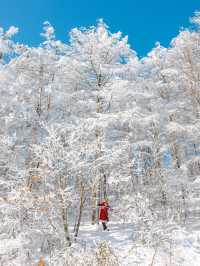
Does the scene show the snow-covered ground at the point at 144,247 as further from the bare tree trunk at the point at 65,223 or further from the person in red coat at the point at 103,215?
the bare tree trunk at the point at 65,223

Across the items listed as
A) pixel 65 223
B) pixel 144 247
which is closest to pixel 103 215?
pixel 144 247

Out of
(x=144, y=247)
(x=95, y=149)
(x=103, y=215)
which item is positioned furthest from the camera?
(x=103, y=215)

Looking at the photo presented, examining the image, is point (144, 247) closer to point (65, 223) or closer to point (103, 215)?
point (103, 215)

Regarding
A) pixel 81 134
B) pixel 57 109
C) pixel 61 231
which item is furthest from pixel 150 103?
pixel 61 231

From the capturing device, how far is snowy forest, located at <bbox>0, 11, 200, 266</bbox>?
12500mm

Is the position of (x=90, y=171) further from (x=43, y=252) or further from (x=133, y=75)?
(x=133, y=75)

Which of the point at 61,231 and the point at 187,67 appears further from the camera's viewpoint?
the point at 187,67

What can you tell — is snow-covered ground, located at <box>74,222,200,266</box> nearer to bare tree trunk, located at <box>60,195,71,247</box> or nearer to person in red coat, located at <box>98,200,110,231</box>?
person in red coat, located at <box>98,200,110,231</box>

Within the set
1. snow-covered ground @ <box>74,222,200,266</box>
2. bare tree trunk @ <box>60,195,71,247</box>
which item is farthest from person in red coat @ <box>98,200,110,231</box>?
bare tree trunk @ <box>60,195,71,247</box>

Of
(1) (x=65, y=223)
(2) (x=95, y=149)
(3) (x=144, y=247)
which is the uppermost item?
(2) (x=95, y=149)

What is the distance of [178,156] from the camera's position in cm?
2123

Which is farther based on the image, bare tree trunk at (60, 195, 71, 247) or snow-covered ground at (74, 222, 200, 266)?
snow-covered ground at (74, 222, 200, 266)

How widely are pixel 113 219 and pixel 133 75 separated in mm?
7816

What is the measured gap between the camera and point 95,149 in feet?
→ 46.0
